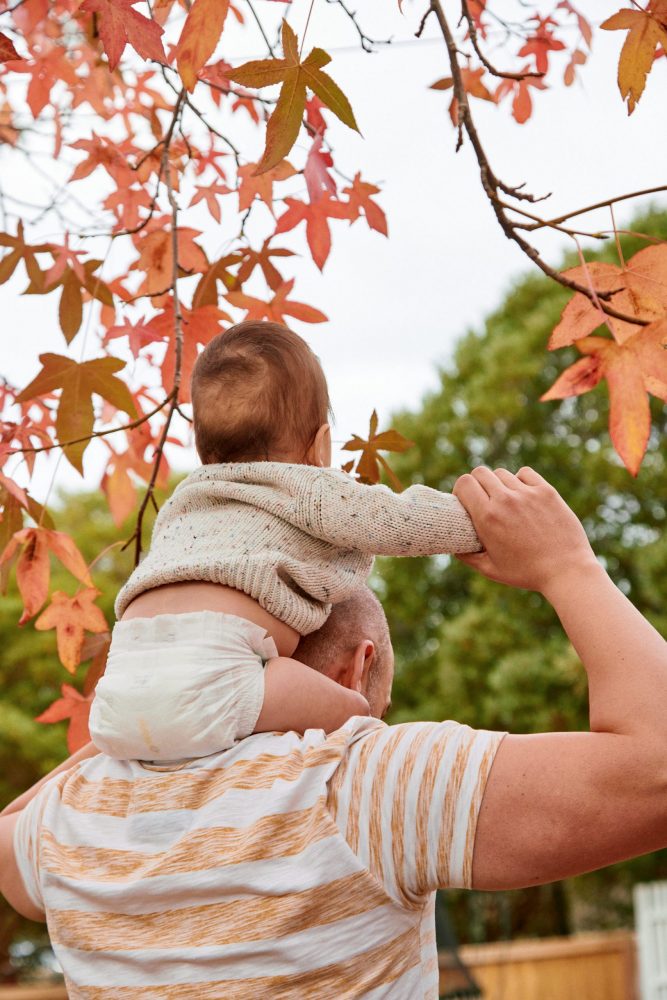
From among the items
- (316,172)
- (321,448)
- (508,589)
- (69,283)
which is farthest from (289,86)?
(508,589)

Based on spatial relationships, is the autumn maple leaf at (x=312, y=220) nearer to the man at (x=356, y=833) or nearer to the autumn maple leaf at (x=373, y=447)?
the autumn maple leaf at (x=373, y=447)

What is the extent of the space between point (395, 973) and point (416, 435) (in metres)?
9.82

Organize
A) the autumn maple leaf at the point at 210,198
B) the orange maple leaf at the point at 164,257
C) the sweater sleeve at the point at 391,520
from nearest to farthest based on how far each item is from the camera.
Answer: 1. the sweater sleeve at the point at 391,520
2. the orange maple leaf at the point at 164,257
3. the autumn maple leaf at the point at 210,198

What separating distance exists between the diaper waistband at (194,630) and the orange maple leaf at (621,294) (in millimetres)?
503

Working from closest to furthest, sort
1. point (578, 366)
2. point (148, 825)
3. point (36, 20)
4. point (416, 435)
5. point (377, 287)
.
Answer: point (148, 825)
point (578, 366)
point (36, 20)
point (416, 435)
point (377, 287)

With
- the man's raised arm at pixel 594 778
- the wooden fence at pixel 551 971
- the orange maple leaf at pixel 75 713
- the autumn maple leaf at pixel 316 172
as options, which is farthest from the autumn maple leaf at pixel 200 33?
the wooden fence at pixel 551 971

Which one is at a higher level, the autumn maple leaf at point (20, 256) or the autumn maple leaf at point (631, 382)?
the autumn maple leaf at point (20, 256)

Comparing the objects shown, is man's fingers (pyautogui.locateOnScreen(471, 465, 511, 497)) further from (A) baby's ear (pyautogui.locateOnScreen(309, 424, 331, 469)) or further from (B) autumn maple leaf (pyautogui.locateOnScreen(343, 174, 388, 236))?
(B) autumn maple leaf (pyautogui.locateOnScreen(343, 174, 388, 236))

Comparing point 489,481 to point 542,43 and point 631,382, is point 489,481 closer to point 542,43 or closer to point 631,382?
point 631,382

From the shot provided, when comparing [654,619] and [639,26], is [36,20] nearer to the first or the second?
[639,26]

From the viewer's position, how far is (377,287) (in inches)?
446

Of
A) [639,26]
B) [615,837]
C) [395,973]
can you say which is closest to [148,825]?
[395,973]

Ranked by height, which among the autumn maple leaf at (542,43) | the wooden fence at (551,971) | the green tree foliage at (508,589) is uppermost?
the autumn maple leaf at (542,43)

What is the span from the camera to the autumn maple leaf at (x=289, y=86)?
1089 millimetres
